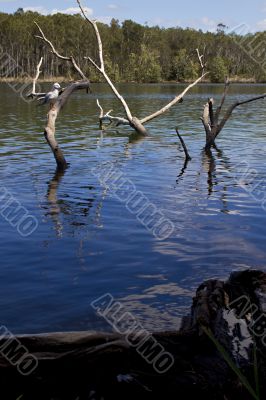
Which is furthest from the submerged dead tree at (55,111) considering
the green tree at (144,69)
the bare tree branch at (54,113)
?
the green tree at (144,69)

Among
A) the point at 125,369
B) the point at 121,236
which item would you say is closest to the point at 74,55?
the point at 121,236

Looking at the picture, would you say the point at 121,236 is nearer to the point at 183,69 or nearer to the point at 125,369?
the point at 125,369

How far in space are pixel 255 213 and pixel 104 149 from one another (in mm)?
16073

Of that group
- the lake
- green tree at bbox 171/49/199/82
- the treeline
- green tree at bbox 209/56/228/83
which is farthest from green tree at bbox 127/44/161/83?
the lake

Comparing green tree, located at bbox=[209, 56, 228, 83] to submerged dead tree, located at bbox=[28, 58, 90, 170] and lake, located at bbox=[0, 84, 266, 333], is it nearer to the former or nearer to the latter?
lake, located at bbox=[0, 84, 266, 333]

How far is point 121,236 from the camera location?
44.1 feet

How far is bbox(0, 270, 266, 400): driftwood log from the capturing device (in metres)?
5.37

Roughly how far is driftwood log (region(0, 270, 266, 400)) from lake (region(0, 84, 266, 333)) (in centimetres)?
254

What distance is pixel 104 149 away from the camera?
100 ft

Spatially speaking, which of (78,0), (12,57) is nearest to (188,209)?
(78,0)

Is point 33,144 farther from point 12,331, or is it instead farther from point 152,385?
point 152,385

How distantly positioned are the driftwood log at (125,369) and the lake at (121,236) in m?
2.54

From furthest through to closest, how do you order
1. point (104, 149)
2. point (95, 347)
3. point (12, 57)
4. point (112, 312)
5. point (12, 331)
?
point (12, 57)
point (104, 149)
point (112, 312)
point (12, 331)
point (95, 347)

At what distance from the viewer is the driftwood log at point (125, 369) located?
17.6 feet
